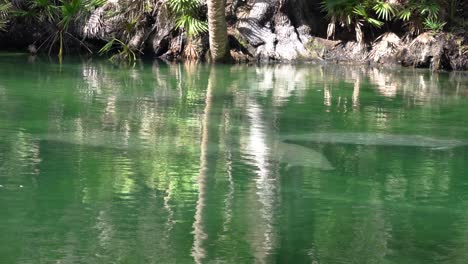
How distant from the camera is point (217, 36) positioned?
18156 millimetres

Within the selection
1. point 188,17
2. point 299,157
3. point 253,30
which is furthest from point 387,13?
point 299,157

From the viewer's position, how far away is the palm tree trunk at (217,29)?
1773 cm

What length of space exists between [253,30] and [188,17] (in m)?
1.65

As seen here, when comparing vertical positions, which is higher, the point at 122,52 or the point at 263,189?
the point at 122,52

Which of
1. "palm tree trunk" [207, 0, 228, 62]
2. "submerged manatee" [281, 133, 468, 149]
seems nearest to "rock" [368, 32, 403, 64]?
Answer: "palm tree trunk" [207, 0, 228, 62]

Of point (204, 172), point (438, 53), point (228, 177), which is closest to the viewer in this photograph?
point (228, 177)

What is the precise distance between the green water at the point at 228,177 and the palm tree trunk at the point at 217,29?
613 centimetres

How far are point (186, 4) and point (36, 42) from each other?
4182 mm

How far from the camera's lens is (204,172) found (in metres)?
6.36

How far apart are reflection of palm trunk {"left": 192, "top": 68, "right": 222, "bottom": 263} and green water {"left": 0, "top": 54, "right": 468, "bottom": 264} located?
0.05 ft

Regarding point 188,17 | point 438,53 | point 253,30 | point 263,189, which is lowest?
point 263,189

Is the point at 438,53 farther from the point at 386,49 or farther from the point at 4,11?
the point at 4,11

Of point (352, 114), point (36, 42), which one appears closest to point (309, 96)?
point (352, 114)

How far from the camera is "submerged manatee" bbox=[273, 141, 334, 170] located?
6.78 m
